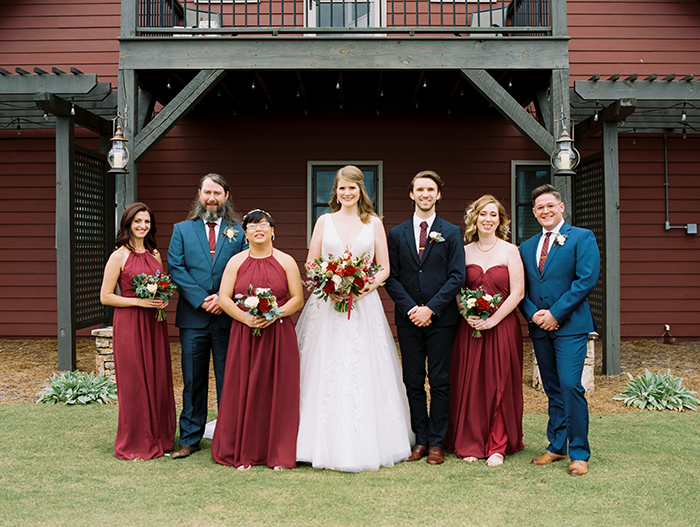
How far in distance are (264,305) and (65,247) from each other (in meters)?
4.11

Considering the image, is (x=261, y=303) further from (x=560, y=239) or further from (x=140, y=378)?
(x=560, y=239)

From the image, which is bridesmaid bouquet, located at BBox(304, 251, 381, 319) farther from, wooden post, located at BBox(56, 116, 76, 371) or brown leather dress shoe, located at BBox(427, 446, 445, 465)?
wooden post, located at BBox(56, 116, 76, 371)

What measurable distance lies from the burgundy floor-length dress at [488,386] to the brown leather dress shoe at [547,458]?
21cm

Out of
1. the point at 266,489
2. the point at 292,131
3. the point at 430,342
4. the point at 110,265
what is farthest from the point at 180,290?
the point at 292,131

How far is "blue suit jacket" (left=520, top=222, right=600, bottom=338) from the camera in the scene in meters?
3.60

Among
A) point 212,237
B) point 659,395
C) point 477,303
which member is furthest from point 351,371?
point 659,395

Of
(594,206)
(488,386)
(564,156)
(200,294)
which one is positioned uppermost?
(564,156)

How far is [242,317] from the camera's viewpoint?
3.71 metres

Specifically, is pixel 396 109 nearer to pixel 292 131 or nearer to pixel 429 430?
pixel 292 131

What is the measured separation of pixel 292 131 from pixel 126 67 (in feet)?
10.1

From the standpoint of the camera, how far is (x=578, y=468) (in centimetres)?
358

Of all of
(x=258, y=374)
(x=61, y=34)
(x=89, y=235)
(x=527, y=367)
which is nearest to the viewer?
(x=258, y=374)

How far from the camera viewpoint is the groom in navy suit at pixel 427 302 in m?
3.87

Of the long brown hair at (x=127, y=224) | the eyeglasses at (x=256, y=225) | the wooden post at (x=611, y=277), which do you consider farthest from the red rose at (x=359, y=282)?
the wooden post at (x=611, y=277)
